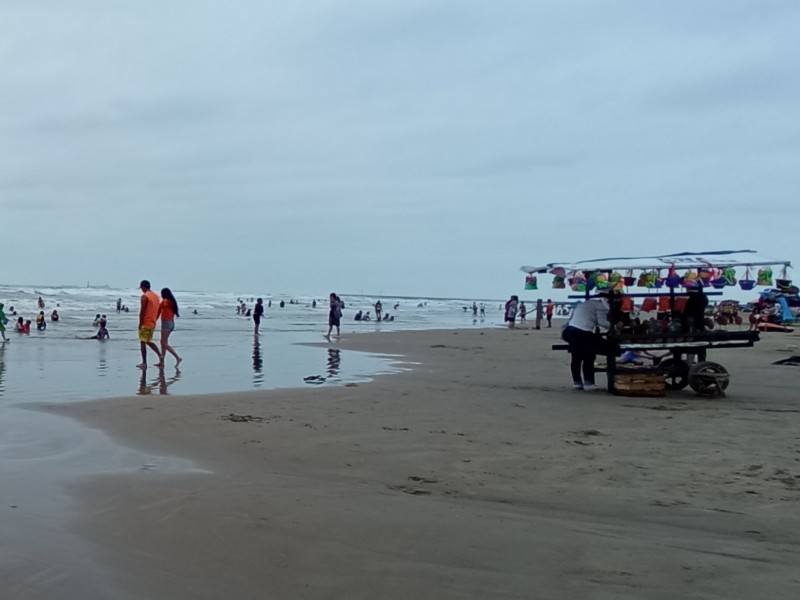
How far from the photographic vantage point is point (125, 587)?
11.9 ft

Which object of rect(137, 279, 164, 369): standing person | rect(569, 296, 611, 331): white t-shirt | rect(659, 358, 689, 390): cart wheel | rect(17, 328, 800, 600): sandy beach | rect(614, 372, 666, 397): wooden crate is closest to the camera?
rect(17, 328, 800, 600): sandy beach

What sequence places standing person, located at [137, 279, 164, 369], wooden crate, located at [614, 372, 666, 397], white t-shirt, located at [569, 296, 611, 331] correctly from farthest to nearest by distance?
standing person, located at [137, 279, 164, 369]
white t-shirt, located at [569, 296, 611, 331]
wooden crate, located at [614, 372, 666, 397]

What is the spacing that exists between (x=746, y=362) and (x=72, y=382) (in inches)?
594

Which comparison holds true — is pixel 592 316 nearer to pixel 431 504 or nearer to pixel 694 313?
pixel 694 313

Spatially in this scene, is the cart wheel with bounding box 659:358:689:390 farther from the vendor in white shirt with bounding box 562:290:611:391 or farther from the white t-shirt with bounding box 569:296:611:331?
the white t-shirt with bounding box 569:296:611:331

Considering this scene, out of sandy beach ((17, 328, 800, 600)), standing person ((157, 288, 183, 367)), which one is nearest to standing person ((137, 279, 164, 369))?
standing person ((157, 288, 183, 367))

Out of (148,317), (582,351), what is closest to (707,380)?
(582,351)

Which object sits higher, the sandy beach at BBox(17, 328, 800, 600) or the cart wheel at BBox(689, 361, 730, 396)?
the cart wheel at BBox(689, 361, 730, 396)

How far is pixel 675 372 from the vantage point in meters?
12.5

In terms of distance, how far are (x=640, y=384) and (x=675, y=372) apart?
1089mm

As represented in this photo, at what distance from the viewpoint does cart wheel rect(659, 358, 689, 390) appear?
12.5 metres

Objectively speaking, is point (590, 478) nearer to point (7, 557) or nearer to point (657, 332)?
point (7, 557)

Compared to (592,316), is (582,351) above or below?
below

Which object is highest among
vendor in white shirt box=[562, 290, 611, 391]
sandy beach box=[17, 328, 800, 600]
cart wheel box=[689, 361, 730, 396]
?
vendor in white shirt box=[562, 290, 611, 391]
